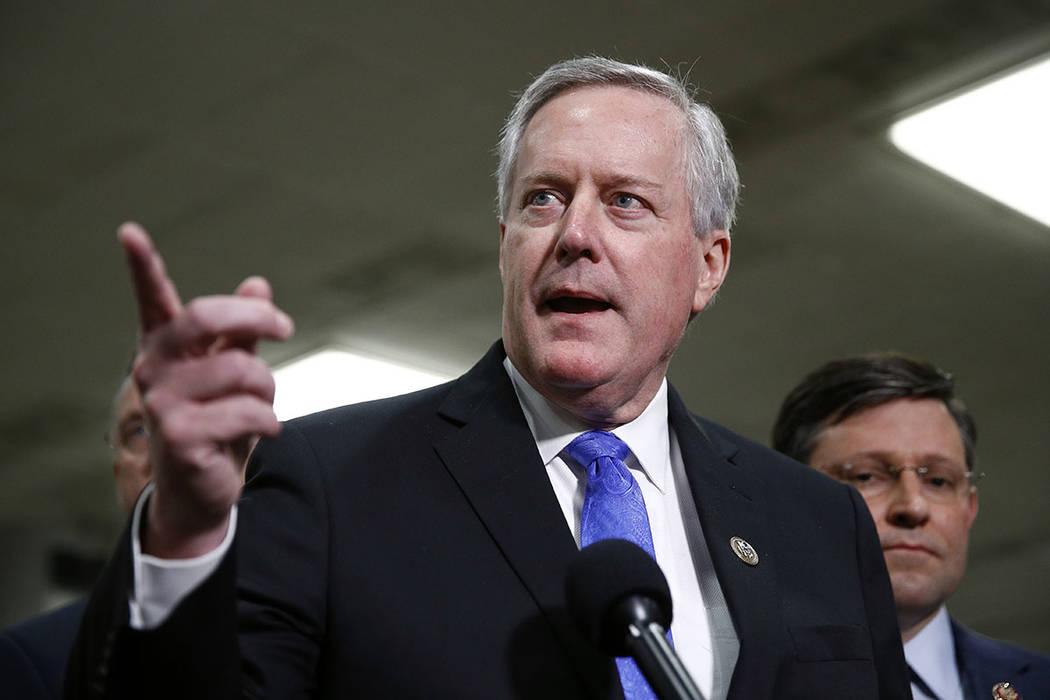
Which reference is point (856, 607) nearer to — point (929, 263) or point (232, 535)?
point (232, 535)

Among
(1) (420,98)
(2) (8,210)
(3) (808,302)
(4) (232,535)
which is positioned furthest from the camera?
(3) (808,302)

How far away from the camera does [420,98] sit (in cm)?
462

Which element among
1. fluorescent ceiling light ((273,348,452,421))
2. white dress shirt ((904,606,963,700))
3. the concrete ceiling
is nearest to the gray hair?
white dress shirt ((904,606,963,700))

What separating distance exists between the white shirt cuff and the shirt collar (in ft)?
2.12

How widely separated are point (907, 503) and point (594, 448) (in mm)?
1223

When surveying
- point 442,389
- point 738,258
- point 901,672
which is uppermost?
point 738,258

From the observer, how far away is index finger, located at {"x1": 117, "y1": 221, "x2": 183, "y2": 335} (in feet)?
3.36

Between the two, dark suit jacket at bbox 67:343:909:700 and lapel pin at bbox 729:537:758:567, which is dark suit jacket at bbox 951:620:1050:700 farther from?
lapel pin at bbox 729:537:758:567

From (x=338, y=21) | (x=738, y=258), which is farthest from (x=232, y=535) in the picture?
(x=738, y=258)

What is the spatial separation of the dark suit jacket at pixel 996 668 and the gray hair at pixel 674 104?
46.9 inches

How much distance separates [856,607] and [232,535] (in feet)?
3.17

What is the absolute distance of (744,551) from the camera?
177cm

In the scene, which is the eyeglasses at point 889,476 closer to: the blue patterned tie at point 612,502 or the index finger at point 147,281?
the blue patterned tie at point 612,502

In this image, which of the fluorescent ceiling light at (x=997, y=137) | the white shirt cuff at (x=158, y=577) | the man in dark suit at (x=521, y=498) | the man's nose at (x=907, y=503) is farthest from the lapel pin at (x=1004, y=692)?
the fluorescent ceiling light at (x=997, y=137)
